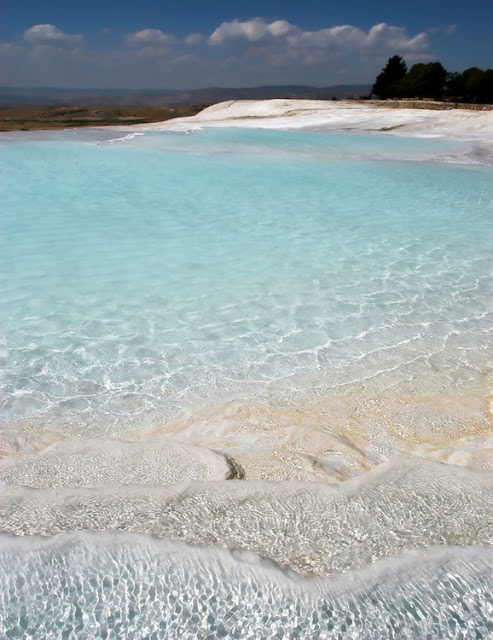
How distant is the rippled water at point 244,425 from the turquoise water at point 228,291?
0.08ft

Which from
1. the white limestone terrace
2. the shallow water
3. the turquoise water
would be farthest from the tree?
the shallow water

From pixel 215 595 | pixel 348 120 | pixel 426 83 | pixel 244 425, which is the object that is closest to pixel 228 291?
pixel 244 425

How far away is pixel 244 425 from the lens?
9.36 feet

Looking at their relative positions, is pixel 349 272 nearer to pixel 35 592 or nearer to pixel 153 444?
pixel 153 444

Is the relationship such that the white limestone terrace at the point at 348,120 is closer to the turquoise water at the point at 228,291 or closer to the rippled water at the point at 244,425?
the turquoise water at the point at 228,291

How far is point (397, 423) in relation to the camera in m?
2.88

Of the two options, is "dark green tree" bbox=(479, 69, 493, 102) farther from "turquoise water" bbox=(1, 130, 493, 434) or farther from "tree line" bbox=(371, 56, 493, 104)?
"turquoise water" bbox=(1, 130, 493, 434)

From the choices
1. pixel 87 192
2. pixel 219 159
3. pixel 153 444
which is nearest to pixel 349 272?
pixel 153 444

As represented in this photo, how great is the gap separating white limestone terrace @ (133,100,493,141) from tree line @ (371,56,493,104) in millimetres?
8039

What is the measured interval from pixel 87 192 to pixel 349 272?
213 inches

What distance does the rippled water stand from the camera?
1.61m

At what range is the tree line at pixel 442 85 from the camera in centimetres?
2831

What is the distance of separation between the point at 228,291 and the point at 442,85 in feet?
104

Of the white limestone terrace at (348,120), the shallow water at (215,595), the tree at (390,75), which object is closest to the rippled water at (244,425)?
the shallow water at (215,595)
